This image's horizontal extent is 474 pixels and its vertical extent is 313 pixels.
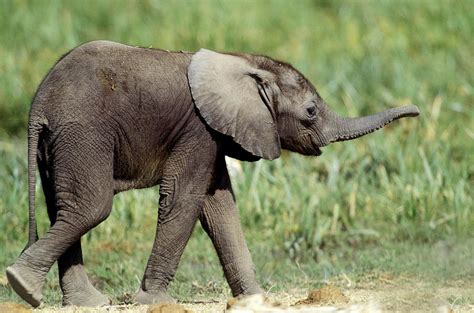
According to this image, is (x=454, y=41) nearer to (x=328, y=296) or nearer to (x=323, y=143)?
(x=323, y=143)

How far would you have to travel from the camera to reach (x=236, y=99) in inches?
281

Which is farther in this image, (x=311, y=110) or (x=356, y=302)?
(x=311, y=110)

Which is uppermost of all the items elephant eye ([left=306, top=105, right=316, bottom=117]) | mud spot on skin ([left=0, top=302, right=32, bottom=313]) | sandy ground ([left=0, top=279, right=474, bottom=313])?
elephant eye ([left=306, top=105, right=316, bottom=117])

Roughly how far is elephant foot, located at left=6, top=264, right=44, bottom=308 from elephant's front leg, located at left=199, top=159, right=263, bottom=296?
111cm

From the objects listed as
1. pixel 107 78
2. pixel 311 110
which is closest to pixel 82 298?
pixel 107 78

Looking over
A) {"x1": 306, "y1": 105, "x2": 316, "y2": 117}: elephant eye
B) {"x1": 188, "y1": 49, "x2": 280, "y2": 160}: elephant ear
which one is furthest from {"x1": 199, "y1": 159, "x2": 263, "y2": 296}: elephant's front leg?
{"x1": 306, "y1": 105, "x2": 316, "y2": 117}: elephant eye

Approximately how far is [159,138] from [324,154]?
12.7ft

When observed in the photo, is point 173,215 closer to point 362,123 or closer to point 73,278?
point 73,278

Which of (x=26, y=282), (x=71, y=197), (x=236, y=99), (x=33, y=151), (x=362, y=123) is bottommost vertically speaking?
(x=26, y=282)

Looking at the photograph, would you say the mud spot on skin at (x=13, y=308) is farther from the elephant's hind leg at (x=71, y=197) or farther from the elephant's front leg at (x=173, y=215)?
the elephant's front leg at (x=173, y=215)

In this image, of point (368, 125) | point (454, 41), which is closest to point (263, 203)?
point (368, 125)

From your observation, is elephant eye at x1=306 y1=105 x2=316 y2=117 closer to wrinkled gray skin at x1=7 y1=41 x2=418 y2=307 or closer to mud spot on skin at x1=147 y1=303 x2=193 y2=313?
wrinkled gray skin at x1=7 y1=41 x2=418 y2=307

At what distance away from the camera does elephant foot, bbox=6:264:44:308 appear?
673 centimetres

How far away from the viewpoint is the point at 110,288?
842 cm
